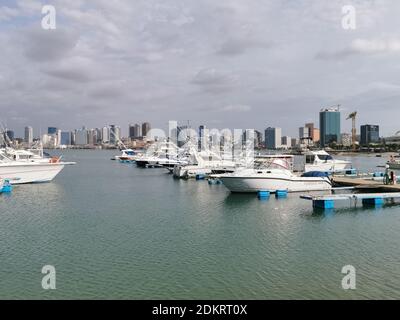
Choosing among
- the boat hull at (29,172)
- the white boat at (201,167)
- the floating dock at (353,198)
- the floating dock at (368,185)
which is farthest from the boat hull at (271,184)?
the boat hull at (29,172)

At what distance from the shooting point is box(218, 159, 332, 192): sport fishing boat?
3672 cm

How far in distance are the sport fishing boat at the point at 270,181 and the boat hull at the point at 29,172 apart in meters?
23.5

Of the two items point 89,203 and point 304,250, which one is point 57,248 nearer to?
point 304,250

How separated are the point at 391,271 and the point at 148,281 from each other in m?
9.15

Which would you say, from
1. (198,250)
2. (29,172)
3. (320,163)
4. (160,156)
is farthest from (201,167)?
(160,156)

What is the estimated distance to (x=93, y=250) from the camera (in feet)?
62.0

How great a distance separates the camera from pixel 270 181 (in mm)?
36750

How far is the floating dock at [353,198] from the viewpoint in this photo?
29547mm

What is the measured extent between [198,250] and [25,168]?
115 ft

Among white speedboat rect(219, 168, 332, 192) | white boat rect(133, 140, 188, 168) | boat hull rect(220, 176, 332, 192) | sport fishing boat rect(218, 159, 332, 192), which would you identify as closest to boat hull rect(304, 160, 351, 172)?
sport fishing boat rect(218, 159, 332, 192)

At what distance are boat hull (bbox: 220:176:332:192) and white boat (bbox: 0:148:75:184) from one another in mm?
23584

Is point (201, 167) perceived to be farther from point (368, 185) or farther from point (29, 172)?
point (368, 185)

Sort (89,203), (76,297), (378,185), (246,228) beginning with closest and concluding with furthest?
(76,297) → (246,228) → (89,203) → (378,185)

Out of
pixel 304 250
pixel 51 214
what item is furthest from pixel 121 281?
pixel 51 214
